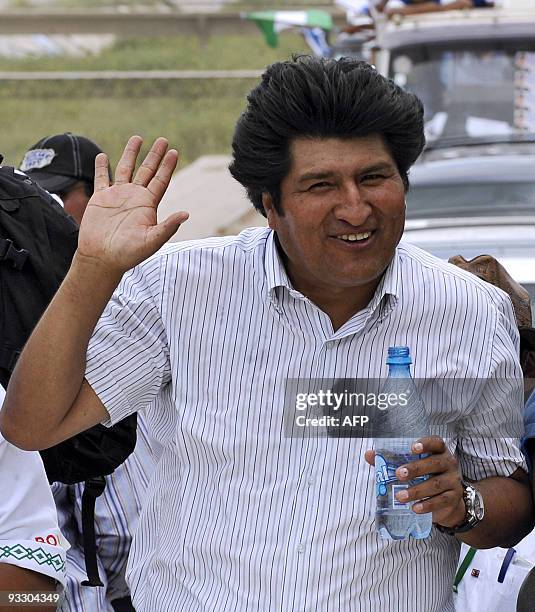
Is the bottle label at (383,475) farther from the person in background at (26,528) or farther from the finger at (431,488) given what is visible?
the person in background at (26,528)

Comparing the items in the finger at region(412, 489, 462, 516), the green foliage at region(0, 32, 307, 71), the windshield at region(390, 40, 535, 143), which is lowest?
the green foliage at region(0, 32, 307, 71)

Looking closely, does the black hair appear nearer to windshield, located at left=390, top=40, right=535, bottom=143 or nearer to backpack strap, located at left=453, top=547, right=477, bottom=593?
backpack strap, located at left=453, top=547, right=477, bottom=593

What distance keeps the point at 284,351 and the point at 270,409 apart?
0.38 feet

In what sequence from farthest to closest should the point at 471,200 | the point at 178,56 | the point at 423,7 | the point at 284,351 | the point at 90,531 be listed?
1. the point at 178,56
2. the point at 423,7
3. the point at 471,200
4. the point at 90,531
5. the point at 284,351

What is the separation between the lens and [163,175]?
2.38 metres

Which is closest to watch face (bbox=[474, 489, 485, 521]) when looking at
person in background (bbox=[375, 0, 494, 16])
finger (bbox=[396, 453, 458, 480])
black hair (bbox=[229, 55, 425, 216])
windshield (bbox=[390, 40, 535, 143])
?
finger (bbox=[396, 453, 458, 480])

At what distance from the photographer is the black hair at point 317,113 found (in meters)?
2.34

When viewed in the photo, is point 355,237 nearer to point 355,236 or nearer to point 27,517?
point 355,236

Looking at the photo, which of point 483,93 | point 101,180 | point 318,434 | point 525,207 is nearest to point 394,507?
point 318,434

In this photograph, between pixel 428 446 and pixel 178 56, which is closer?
pixel 428 446

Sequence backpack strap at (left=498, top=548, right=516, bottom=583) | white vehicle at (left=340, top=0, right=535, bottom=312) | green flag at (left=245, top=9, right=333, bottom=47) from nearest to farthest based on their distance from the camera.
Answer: backpack strap at (left=498, top=548, right=516, bottom=583)
white vehicle at (left=340, top=0, right=535, bottom=312)
green flag at (left=245, top=9, right=333, bottom=47)

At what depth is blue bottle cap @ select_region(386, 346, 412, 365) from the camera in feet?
7.36

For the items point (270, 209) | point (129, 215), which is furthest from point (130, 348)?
point (270, 209)

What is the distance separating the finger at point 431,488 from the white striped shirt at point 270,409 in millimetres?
173
